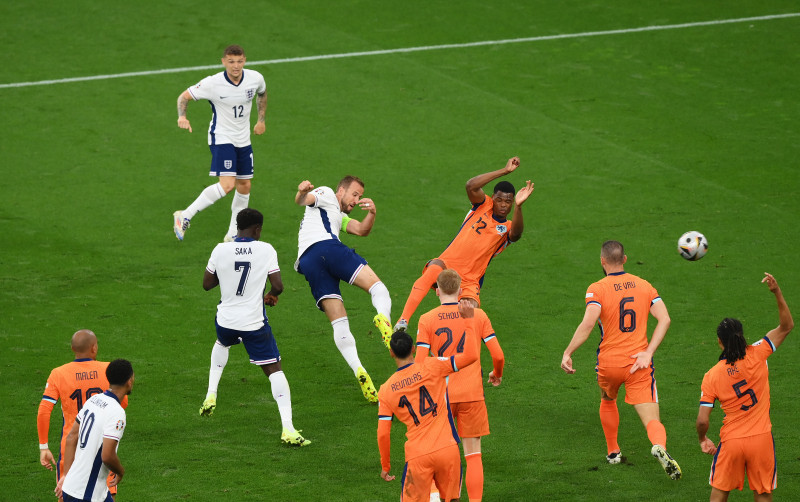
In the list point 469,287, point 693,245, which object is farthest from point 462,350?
point 693,245

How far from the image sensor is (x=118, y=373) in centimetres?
755

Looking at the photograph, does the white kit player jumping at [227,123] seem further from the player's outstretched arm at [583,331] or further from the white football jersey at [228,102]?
the player's outstretched arm at [583,331]

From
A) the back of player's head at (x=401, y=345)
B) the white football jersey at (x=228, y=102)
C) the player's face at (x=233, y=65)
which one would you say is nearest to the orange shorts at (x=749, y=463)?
the back of player's head at (x=401, y=345)

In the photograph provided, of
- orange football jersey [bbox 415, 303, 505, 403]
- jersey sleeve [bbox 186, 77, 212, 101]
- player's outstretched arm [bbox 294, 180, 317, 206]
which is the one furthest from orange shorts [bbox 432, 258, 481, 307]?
jersey sleeve [bbox 186, 77, 212, 101]

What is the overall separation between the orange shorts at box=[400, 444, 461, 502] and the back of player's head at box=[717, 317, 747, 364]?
2427mm

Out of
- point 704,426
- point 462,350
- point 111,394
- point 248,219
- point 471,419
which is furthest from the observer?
point 248,219

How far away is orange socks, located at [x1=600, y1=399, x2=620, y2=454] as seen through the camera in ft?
32.1

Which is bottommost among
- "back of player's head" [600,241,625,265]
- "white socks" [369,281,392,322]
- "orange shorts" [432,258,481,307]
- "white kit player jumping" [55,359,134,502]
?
"white kit player jumping" [55,359,134,502]

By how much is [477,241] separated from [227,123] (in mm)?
5216

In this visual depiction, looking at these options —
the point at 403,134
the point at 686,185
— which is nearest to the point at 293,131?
the point at 403,134

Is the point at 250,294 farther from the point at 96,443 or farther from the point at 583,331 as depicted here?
the point at 583,331

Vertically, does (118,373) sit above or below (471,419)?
above

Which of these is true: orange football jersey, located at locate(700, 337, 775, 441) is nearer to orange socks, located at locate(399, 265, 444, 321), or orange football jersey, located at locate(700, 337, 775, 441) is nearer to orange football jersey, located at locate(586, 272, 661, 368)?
orange football jersey, located at locate(586, 272, 661, 368)

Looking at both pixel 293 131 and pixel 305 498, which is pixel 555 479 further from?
pixel 293 131
